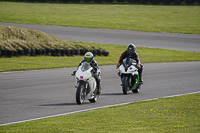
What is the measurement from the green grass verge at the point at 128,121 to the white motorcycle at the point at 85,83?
1015mm

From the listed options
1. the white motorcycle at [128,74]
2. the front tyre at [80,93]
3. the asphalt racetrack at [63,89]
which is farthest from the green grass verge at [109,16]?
the front tyre at [80,93]

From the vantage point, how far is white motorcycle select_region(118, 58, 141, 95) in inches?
524

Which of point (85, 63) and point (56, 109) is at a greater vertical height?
point (85, 63)

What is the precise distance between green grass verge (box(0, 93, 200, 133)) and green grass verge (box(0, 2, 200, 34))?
33.7 meters

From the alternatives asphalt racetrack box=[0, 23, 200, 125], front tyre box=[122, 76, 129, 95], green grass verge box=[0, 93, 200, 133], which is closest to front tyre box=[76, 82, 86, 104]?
asphalt racetrack box=[0, 23, 200, 125]

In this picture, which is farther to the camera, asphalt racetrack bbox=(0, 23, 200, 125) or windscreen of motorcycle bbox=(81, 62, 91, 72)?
windscreen of motorcycle bbox=(81, 62, 91, 72)

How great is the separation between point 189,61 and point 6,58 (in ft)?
36.0

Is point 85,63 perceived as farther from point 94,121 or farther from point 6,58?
point 6,58

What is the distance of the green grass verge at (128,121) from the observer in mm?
7742

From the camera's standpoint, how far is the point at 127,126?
8.02 metres

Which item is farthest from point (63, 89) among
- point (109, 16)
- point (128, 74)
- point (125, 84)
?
point (109, 16)

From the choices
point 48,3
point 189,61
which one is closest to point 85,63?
point 189,61

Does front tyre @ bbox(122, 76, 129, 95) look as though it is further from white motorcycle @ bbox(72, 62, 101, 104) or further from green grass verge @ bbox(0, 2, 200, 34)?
green grass verge @ bbox(0, 2, 200, 34)

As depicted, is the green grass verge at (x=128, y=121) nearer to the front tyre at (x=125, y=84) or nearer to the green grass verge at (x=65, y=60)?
the front tyre at (x=125, y=84)
